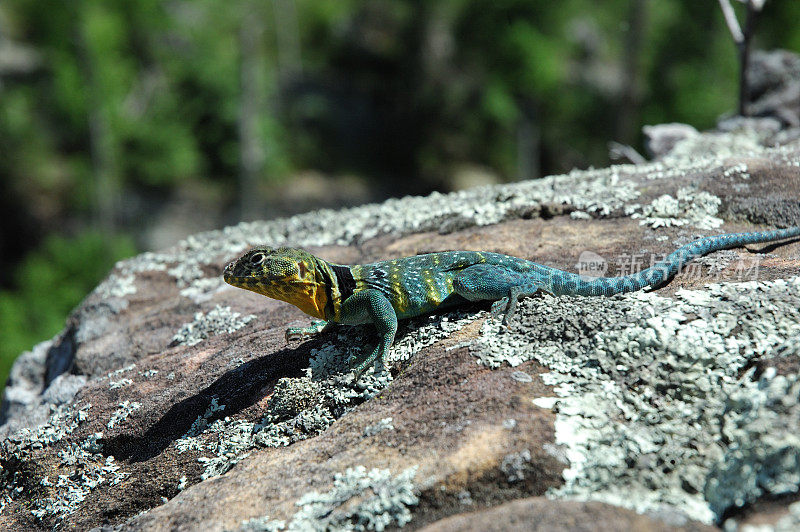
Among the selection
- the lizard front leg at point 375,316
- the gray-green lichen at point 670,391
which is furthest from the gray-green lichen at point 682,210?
the lizard front leg at point 375,316

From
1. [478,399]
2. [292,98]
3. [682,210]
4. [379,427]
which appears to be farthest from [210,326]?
[292,98]

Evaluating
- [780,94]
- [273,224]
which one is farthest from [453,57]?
[273,224]

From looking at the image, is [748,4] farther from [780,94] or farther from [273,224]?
[273,224]

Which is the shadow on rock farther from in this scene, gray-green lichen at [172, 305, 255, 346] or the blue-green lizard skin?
gray-green lichen at [172, 305, 255, 346]

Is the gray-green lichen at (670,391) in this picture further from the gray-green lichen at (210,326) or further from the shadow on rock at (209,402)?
the gray-green lichen at (210,326)

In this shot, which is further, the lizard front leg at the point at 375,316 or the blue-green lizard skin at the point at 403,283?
the blue-green lizard skin at the point at 403,283

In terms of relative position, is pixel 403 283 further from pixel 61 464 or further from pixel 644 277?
pixel 61 464

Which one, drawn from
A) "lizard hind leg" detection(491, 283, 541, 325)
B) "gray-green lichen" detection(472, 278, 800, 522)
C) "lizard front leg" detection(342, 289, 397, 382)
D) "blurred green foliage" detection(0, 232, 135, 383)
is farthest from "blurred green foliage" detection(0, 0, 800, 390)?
"gray-green lichen" detection(472, 278, 800, 522)
